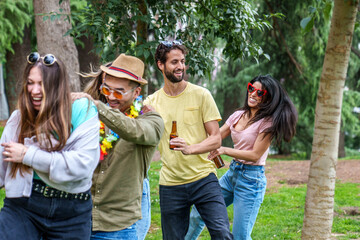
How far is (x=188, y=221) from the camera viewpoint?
13.8ft

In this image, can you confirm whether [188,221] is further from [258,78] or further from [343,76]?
[343,76]

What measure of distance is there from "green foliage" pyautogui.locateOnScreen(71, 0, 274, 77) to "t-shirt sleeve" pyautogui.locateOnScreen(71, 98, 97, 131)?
6.53 feet

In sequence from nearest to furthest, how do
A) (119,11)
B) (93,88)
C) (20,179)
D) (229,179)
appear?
(20,179), (93,88), (229,179), (119,11)

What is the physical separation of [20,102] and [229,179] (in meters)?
2.43

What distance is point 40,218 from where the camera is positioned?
2377 mm

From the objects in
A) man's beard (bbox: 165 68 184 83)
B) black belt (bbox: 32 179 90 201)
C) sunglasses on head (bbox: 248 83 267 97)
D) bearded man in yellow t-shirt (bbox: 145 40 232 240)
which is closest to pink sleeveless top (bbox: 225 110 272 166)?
sunglasses on head (bbox: 248 83 267 97)

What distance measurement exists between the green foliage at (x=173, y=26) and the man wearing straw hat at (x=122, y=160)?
55.7 inches

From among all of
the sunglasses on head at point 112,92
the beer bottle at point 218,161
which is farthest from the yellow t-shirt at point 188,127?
the sunglasses on head at point 112,92

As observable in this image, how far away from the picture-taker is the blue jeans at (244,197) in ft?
13.5

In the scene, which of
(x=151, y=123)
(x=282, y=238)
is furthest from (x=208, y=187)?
(x=282, y=238)

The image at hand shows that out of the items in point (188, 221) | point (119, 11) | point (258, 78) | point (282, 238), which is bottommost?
point (282, 238)

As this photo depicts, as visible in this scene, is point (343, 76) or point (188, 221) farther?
point (188, 221)

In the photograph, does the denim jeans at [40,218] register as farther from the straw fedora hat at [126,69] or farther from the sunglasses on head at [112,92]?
the straw fedora hat at [126,69]

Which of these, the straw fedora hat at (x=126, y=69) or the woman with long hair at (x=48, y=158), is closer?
the woman with long hair at (x=48, y=158)
